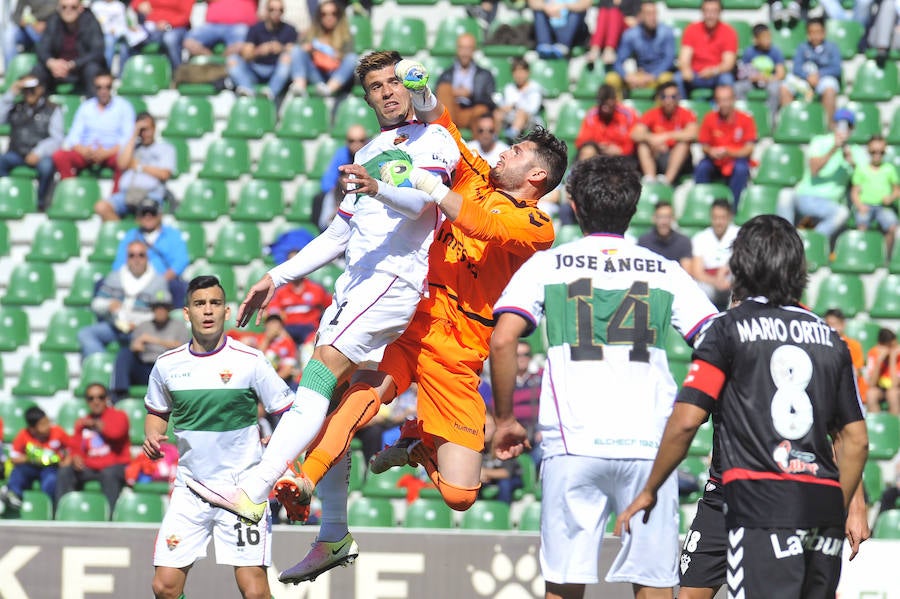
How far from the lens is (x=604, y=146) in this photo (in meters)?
14.3

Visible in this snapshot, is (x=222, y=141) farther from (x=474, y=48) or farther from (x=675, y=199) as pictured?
(x=675, y=199)

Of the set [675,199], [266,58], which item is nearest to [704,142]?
[675,199]

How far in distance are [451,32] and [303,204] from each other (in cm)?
283

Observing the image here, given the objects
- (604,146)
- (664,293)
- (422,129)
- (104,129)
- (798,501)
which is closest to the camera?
(798,501)

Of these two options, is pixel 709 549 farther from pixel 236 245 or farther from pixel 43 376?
pixel 43 376

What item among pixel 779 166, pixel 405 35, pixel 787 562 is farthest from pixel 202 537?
pixel 405 35

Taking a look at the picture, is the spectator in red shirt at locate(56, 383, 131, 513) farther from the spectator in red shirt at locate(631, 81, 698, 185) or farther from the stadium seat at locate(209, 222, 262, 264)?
the spectator in red shirt at locate(631, 81, 698, 185)

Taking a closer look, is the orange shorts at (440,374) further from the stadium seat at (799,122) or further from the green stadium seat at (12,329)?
the stadium seat at (799,122)

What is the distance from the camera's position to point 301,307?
1325cm

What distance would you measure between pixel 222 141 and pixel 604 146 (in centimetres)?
420

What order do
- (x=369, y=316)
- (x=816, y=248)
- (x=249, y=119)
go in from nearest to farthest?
(x=369, y=316) < (x=816, y=248) < (x=249, y=119)

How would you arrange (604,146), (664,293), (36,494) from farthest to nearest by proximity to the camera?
(604,146)
(36,494)
(664,293)

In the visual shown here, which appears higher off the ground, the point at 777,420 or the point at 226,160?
the point at 226,160

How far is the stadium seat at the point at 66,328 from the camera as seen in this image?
47.2 feet
